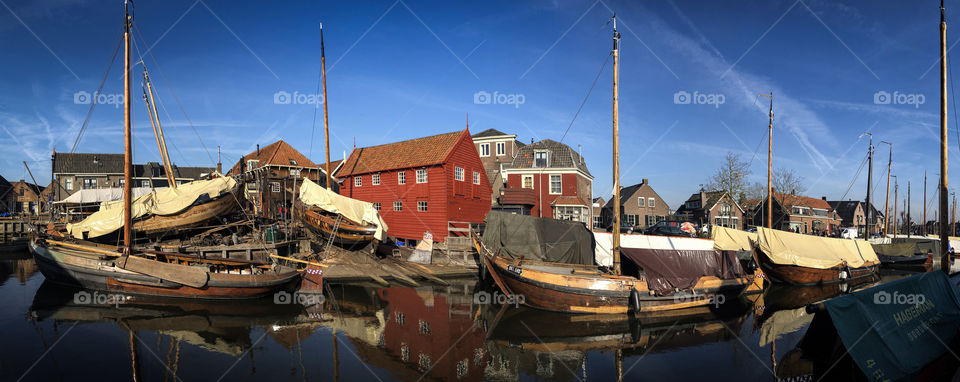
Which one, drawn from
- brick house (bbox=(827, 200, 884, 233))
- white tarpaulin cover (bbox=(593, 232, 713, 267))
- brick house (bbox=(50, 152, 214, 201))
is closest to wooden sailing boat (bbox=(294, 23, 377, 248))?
white tarpaulin cover (bbox=(593, 232, 713, 267))

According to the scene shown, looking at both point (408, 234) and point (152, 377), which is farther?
point (408, 234)

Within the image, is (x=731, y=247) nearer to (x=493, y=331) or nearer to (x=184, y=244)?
(x=493, y=331)

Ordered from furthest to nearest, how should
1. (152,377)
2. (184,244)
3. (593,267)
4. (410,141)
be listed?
1. (410,141)
2. (184,244)
3. (593,267)
4. (152,377)

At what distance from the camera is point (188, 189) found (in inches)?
923

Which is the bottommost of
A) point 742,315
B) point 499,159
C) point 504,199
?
point 742,315

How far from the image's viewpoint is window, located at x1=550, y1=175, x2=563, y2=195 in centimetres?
3962

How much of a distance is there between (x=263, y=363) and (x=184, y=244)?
50.0ft

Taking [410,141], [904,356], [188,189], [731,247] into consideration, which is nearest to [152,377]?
[188,189]

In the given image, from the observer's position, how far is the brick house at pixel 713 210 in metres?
53.7

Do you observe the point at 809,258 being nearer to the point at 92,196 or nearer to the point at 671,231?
the point at 671,231

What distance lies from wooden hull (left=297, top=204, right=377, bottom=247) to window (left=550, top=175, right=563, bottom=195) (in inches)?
835

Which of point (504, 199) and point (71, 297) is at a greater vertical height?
point (504, 199)

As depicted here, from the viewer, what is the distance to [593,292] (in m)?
16.3

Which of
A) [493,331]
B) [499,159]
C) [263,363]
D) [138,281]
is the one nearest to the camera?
[263,363]
